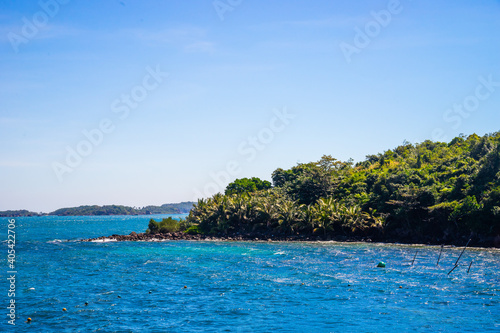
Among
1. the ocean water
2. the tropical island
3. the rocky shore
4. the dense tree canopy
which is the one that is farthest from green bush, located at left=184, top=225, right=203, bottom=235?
the dense tree canopy

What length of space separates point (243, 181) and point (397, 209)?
61492 millimetres

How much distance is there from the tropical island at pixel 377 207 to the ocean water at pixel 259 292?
21.1 feet

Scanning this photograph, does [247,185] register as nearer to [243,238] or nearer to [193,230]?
[193,230]

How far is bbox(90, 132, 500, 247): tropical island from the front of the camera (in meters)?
59.8

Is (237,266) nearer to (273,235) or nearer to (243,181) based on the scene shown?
(273,235)

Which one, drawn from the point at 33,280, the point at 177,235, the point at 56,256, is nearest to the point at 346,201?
the point at 177,235

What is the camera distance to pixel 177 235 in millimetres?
83812

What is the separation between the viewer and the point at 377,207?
7138cm

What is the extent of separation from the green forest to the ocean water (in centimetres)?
615

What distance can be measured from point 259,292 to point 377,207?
42.3m

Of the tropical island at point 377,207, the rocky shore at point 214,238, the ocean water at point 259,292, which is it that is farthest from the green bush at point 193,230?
the ocean water at point 259,292

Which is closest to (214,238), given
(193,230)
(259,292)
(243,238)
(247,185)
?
(243,238)

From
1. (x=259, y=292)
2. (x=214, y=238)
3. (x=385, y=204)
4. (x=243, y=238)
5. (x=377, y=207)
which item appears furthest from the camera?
(x=214, y=238)

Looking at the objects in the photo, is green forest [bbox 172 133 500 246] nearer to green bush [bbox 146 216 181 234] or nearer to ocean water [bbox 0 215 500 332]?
green bush [bbox 146 216 181 234]
